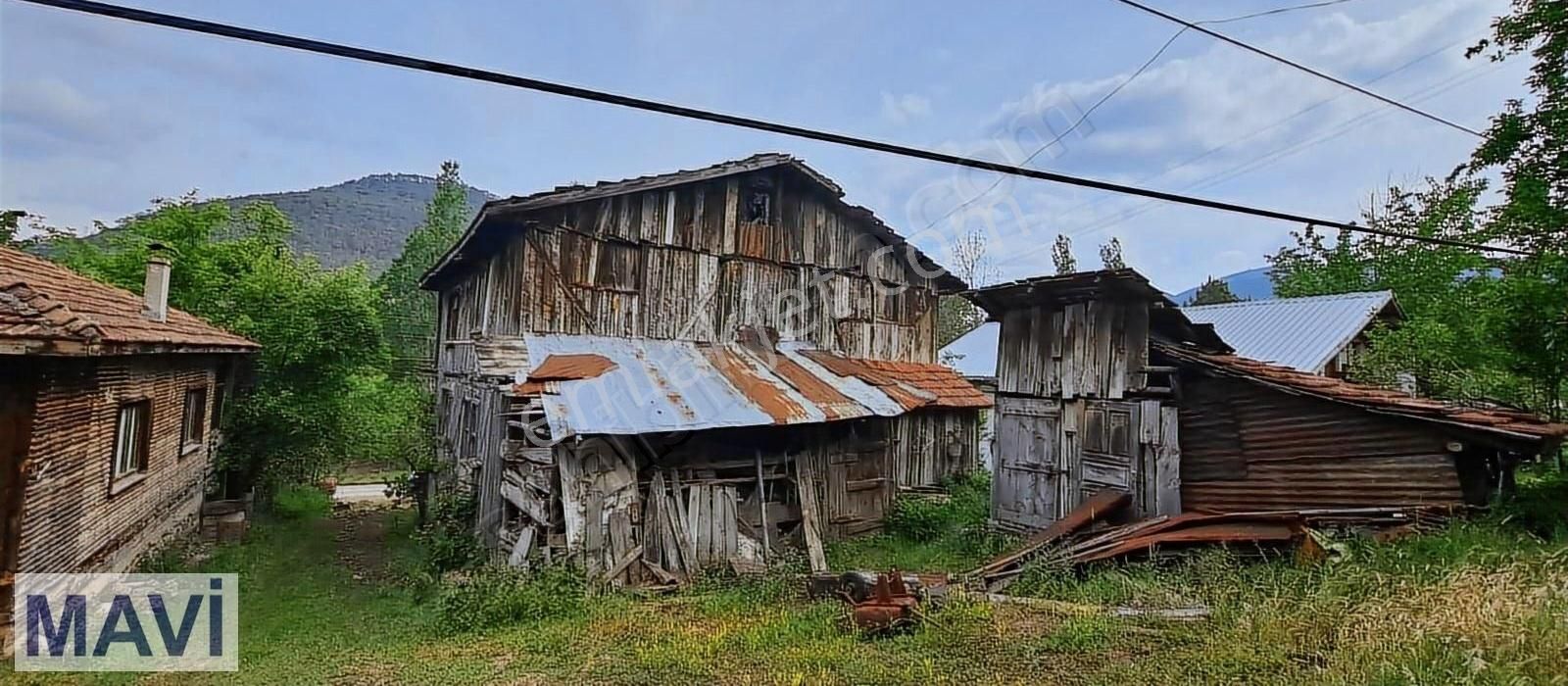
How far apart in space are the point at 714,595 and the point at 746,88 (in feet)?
25.7

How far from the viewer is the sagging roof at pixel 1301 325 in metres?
16.8

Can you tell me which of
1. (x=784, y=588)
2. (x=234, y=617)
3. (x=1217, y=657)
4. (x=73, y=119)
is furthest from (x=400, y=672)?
(x=73, y=119)

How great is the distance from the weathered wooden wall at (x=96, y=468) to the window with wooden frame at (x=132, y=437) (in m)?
0.11

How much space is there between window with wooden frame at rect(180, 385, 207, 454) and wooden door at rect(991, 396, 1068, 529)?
12787 millimetres

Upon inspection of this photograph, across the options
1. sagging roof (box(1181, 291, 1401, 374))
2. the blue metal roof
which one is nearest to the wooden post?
the blue metal roof

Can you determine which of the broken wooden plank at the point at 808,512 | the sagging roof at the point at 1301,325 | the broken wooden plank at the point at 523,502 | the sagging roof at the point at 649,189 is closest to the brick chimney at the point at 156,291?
the sagging roof at the point at 649,189

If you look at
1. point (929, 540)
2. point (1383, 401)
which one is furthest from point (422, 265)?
point (1383, 401)

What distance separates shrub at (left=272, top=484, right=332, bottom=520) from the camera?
15398 mm

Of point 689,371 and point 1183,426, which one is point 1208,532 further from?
point 689,371

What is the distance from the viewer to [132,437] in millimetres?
9219

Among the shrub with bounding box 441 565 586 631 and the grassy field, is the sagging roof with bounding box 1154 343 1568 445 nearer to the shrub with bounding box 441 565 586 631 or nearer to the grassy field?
the grassy field

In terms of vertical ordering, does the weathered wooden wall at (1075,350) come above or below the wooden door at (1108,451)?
above

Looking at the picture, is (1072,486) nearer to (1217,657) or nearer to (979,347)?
(1217,657)

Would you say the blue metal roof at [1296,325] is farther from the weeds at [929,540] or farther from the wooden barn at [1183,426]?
the wooden barn at [1183,426]
